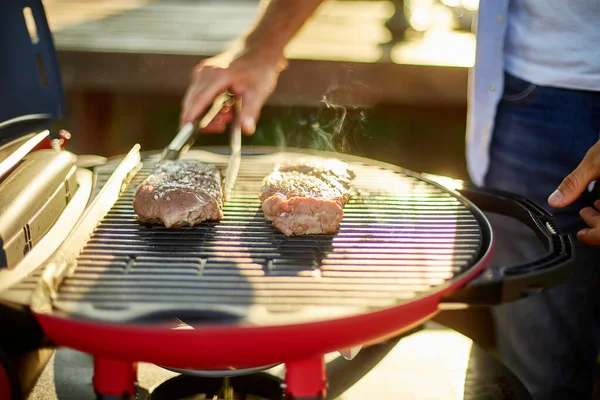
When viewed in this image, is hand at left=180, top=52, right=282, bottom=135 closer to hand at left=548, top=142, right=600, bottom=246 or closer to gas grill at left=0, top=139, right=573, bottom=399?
gas grill at left=0, top=139, right=573, bottom=399

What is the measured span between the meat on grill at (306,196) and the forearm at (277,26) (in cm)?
53

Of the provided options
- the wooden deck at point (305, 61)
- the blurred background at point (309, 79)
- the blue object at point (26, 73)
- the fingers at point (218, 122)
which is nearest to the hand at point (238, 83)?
the fingers at point (218, 122)

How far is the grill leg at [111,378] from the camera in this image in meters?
1.60

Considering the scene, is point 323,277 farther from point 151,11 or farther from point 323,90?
point 151,11

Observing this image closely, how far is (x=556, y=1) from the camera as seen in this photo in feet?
8.27

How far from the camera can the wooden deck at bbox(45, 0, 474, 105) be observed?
4594 mm

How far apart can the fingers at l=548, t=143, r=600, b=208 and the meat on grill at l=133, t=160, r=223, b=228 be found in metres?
1.09

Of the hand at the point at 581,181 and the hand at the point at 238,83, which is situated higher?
A: the hand at the point at 238,83

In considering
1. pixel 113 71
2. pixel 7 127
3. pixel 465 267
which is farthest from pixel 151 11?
pixel 465 267

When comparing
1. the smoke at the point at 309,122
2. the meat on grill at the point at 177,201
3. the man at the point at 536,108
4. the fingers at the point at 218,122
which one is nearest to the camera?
the meat on grill at the point at 177,201

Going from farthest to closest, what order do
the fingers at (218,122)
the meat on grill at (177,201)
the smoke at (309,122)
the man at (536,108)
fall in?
the smoke at (309,122)
the fingers at (218,122)
the man at (536,108)
the meat on grill at (177,201)

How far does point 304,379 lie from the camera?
5.12ft

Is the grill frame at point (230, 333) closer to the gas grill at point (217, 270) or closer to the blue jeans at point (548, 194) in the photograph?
the gas grill at point (217, 270)

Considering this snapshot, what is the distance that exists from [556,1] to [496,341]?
177 centimetres
